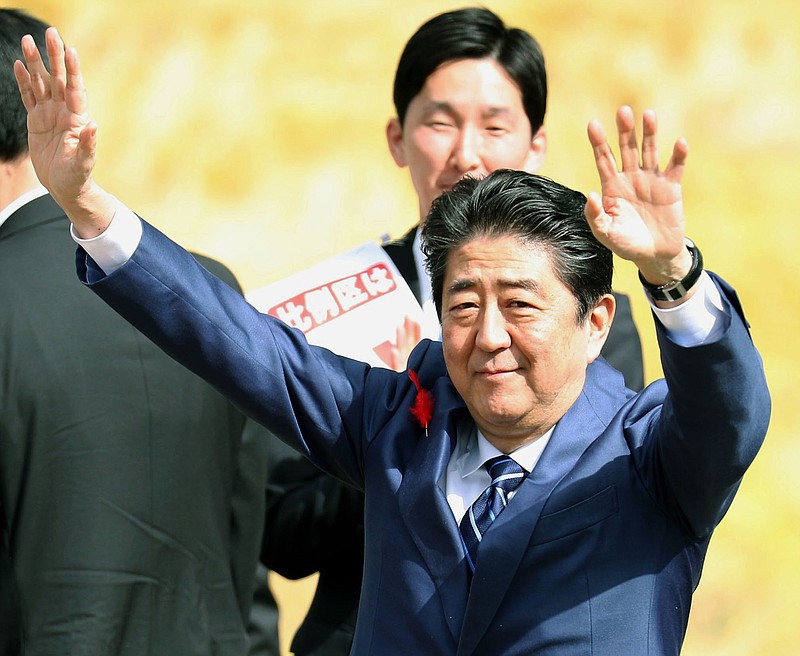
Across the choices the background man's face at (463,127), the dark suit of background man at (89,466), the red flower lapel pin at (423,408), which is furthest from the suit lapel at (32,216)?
the red flower lapel pin at (423,408)

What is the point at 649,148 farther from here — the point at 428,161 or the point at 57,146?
the point at 428,161

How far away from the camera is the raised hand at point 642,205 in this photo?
1.92 metres

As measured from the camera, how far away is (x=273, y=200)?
7195mm

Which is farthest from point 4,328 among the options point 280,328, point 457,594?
point 457,594

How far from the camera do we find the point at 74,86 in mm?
2064

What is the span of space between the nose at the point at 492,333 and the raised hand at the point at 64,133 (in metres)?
0.54

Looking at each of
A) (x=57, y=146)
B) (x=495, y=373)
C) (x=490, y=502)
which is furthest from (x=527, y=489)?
(x=57, y=146)

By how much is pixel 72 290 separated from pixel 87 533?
17.1 inches

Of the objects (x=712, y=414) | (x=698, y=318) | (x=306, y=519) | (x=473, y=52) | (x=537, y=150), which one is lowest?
(x=306, y=519)

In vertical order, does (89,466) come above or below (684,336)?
below

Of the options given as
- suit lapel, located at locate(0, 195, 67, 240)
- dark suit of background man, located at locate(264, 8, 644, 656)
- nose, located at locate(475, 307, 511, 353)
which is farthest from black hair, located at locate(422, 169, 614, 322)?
suit lapel, located at locate(0, 195, 67, 240)

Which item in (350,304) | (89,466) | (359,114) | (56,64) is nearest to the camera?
(56,64)

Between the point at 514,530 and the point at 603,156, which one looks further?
the point at 514,530

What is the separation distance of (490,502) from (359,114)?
18.0 ft
